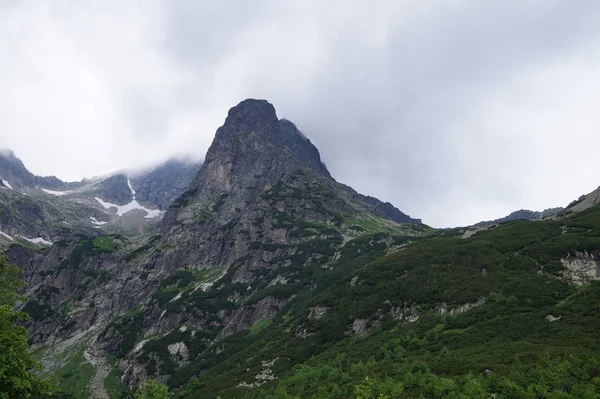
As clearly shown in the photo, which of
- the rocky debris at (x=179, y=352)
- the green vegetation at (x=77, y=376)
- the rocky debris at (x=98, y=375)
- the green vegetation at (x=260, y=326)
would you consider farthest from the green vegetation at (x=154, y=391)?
the green vegetation at (x=77, y=376)

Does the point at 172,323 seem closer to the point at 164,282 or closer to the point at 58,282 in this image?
the point at 164,282

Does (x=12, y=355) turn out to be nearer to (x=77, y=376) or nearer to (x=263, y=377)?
(x=263, y=377)

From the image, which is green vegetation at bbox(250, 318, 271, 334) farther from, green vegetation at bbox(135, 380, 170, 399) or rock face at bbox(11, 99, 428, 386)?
green vegetation at bbox(135, 380, 170, 399)

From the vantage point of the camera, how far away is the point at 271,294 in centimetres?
12519

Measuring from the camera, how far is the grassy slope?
37875 mm

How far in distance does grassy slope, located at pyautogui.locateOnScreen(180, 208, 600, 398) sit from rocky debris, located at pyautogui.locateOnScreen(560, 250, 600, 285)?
5.65 feet

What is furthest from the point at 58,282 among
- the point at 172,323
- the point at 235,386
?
the point at 235,386

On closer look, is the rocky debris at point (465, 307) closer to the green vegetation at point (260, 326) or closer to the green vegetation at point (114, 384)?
the green vegetation at point (260, 326)

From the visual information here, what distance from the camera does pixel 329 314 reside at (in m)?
85.1

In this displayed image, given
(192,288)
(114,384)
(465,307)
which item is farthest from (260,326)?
(465,307)

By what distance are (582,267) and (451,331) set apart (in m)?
25.6

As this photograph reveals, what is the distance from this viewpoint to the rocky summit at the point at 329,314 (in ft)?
140

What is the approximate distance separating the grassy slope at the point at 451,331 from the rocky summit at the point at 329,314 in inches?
10.7

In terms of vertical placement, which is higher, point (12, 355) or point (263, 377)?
point (12, 355)
